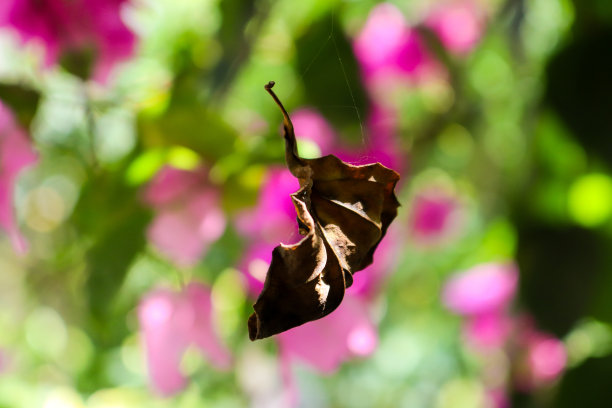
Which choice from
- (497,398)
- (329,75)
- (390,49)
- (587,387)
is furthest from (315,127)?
(497,398)

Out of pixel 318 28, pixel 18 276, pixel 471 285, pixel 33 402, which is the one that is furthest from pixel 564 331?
pixel 18 276

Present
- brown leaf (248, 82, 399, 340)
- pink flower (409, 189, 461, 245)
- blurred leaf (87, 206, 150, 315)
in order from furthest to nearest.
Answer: pink flower (409, 189, 461, 245) → blurred leaf (87, 206, 150, 315) → brown leaf (248, 82, 399, 340)

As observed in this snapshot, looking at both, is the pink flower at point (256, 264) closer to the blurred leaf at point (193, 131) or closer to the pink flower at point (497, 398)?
the blurred leaf at point (193, 131)

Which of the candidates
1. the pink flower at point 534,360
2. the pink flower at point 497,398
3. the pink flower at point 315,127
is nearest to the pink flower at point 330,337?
the pink flower at point 315,127

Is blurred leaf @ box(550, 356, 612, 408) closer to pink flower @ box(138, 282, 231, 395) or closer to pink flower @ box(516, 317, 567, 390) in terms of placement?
pink flower @ box(516, 317, 567, 390)

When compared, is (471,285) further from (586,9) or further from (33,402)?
(33,402)

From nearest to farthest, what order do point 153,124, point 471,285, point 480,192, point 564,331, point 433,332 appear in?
point 153,124 < point 564,331 < point 471,285 < point 480,192 < point 433,332

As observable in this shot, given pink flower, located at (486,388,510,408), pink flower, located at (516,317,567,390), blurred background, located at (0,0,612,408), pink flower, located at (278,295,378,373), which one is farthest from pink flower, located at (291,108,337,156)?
pink flower, located at (486,388,510,408)

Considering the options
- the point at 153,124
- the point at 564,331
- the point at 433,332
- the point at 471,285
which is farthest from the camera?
the point at 433,332
